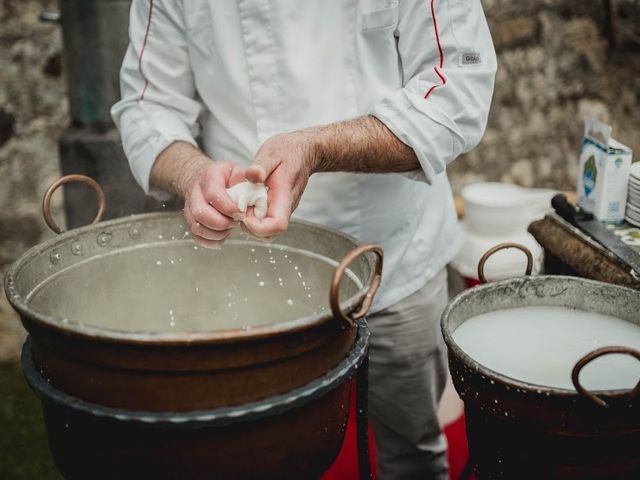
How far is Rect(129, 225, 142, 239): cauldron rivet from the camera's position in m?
1.79

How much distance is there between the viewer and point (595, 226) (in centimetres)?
206

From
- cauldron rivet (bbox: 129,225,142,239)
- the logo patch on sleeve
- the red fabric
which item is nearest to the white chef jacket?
the logo patch on sleeve

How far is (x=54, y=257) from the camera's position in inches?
65.0

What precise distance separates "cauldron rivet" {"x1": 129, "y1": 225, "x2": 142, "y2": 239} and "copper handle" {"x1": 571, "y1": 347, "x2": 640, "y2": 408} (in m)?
1.11

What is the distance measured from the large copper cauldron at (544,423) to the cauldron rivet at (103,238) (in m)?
0.86

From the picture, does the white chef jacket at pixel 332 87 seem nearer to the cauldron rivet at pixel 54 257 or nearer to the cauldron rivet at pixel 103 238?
the cauldron rivet at pixel 103 238

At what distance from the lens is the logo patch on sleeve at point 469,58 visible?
70.7 inches

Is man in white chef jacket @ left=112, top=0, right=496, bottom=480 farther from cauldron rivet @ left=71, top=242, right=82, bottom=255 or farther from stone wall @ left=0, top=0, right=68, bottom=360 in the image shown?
stone wall @ left=0, top=0, right=68, bottom=360

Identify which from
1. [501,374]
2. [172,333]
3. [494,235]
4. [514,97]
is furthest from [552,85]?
[172,333]

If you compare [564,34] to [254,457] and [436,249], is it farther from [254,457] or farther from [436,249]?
[254,457]

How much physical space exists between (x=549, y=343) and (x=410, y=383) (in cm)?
88

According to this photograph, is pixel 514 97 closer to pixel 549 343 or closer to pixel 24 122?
pixel 24 122

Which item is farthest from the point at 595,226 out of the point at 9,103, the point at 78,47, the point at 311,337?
the point at 9,103

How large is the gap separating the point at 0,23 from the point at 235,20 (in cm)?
252
